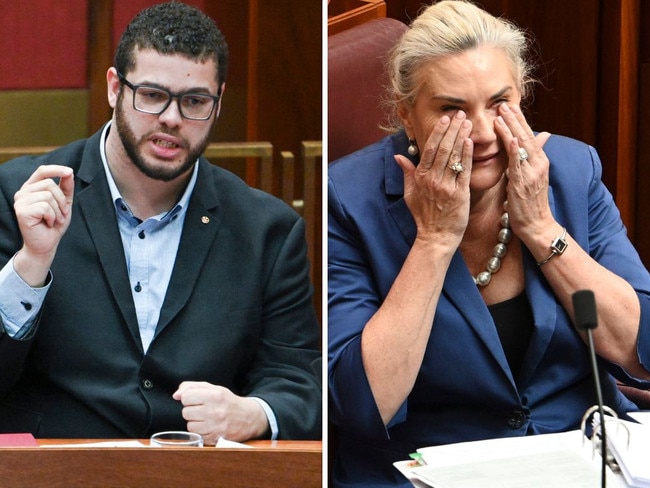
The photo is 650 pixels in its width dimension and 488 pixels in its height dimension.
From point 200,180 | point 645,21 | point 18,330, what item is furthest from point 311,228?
point 645,21

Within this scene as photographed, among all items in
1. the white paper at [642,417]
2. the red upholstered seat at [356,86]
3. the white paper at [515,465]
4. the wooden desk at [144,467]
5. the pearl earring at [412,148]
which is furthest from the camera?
the red upholstered seat at [356,86]

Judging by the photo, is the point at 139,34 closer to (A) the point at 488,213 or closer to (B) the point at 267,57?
(B) the point at 267,57

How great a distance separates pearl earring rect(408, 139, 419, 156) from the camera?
6.98ft

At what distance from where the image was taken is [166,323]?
5.62 ft

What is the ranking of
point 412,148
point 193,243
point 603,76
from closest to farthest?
point 193,243
point 412,148
point 603,76

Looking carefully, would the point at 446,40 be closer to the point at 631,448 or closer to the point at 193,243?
the point at 193,243

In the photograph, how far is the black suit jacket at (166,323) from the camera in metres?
1.68

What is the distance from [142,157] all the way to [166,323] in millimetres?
264

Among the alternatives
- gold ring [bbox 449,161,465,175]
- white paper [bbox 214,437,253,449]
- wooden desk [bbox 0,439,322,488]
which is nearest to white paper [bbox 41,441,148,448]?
wooden desk [bbox 0,439,322,488]

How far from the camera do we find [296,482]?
5.61ft

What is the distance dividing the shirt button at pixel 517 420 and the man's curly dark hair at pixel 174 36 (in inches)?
32.2

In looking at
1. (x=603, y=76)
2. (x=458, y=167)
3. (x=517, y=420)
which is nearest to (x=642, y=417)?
(x=517, y=420)

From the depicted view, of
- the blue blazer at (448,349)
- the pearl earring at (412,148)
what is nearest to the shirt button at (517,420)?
the blue blazer at (448,349)

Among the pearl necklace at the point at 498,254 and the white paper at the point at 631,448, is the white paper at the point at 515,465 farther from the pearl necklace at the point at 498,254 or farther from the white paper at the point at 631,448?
the pearl necklace at the point at 498,254
